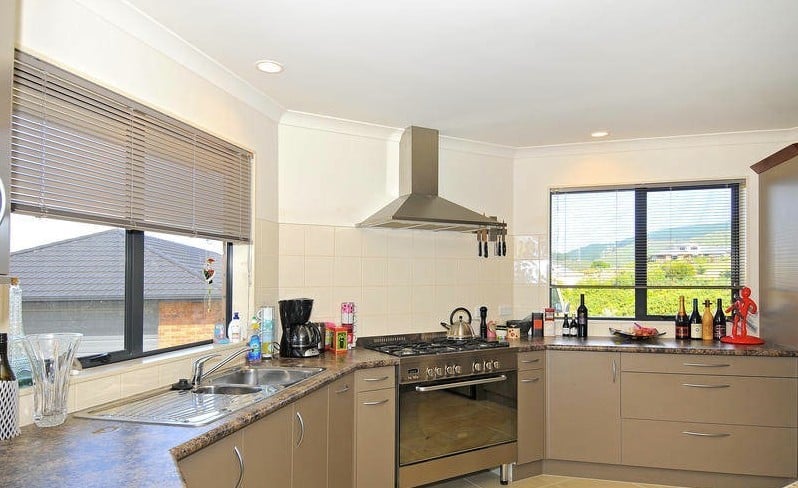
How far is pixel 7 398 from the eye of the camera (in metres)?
1.49

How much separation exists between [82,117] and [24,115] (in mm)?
227

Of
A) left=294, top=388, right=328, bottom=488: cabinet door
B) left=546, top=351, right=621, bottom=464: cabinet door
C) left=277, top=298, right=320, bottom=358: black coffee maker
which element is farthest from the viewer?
left=546, top=351, right=621, bottom=464: cabinet door

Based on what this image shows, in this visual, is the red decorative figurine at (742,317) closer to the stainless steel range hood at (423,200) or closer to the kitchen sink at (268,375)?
the stainless steel range hood at (423,200)

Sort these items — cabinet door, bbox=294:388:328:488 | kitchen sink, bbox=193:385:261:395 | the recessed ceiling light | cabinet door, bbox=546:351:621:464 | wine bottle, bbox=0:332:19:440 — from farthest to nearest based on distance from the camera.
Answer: cabinet door, bbox=546:351:621:464 < the recessed ceiling light < kitchen sink, bbox=193:385:261:395 < cabinet door, bbox=294:388:328:488 < wine bottle, bbox=0:332:19:440

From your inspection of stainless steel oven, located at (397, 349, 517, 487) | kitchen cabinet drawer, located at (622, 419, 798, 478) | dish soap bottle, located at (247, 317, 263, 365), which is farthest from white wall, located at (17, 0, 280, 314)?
kitchen cabinet drawer, located at (622, 419, 798, 478)

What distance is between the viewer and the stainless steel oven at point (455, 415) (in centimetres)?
308

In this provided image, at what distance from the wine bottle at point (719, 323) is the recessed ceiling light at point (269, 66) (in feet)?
10.6

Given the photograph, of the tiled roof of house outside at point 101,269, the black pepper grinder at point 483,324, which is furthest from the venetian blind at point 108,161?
the black pepper grinder at point 483,324

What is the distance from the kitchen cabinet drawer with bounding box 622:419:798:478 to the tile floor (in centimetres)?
17

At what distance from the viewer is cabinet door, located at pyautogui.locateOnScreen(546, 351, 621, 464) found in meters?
3.50

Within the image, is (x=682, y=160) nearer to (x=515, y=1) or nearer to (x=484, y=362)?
(x=484, y=362)

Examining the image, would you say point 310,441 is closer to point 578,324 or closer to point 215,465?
point 215,465

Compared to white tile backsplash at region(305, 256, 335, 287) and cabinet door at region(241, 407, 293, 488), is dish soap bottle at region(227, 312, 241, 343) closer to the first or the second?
white tile backsplash at region(305, 256, 335, 287)

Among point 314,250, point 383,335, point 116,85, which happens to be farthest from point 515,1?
point 383,335
